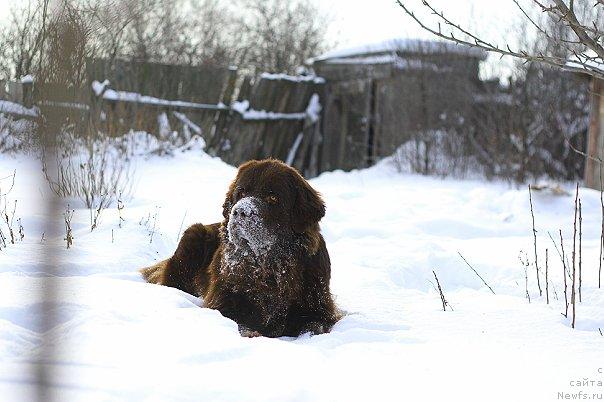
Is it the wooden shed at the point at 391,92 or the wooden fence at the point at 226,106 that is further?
the wooden shed at the point at 391,92

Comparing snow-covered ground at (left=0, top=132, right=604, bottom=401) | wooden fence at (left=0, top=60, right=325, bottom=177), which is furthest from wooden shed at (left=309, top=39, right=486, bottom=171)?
snow-covered ground at (left=0, top=132, right=604, bottom=401)

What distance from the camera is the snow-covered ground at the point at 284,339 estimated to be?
2.76m

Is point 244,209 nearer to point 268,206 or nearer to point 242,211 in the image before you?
point 242,211

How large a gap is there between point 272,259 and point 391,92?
11.5m

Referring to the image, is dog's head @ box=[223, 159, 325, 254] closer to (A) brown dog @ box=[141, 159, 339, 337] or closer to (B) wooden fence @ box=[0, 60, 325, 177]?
(A) brown dog @ box=[141, 159, 339, 337]

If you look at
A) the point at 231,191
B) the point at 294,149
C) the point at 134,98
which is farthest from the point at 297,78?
the point at 231,191

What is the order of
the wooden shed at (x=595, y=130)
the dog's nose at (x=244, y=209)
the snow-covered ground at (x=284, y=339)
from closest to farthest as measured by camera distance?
the snow-covered ground at (x=284, y=339)
the dog's nose at (x=244, y=209)
the wooden shed at (x=595, y=130)

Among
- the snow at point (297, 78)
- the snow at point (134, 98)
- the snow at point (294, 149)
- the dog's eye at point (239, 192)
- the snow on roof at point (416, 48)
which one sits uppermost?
the snow on roof at point (416, 48)

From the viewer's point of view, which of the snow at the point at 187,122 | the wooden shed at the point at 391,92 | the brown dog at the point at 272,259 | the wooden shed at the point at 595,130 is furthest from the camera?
the wooden shed at the point at 391,92

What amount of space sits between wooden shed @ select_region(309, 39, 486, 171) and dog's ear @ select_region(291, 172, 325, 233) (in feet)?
35.8

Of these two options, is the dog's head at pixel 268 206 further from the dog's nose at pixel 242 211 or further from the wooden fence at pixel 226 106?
the wooden fence at pixel 226 106

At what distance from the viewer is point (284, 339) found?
4133 mm

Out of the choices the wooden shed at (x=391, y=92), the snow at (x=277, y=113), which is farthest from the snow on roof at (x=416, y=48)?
the snow at (x=277, y=113)

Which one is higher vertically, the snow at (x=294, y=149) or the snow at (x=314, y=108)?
the snow at (x=314, y=108)
